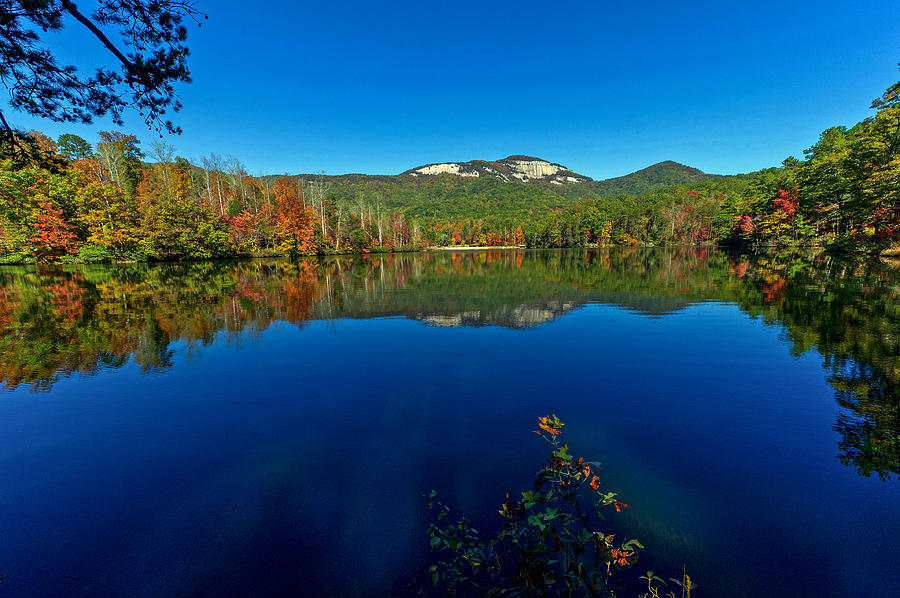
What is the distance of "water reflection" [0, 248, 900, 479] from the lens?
8.40 meters

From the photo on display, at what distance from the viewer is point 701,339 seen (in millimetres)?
11984

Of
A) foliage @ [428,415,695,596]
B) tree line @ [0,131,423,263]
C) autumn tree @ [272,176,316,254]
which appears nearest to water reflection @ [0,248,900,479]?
foliage @ [428,415,695,596]

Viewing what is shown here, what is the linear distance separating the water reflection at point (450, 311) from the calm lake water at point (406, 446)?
0.14 m

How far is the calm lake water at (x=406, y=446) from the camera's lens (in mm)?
3766

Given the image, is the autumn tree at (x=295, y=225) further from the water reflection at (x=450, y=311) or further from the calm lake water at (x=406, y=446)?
the calm lake water at (x=406, y=446)

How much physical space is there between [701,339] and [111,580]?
49.3 ft

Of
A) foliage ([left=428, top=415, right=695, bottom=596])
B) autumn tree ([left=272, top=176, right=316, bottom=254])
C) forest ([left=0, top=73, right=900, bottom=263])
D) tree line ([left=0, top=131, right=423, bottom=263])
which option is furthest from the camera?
autumn tree ([left=272, top=176, right=316, bottom=254])

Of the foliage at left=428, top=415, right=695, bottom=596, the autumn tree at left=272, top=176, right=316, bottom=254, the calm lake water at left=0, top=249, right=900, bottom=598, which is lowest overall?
the calm lake water at left=0, top=249, right=900, bottom=598

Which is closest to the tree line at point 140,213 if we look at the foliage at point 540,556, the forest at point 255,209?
the forest at point 255,209

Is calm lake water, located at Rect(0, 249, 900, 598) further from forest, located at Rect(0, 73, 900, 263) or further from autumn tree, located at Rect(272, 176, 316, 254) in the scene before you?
autumn tree, located at Rect(272, 176, 316, 254)

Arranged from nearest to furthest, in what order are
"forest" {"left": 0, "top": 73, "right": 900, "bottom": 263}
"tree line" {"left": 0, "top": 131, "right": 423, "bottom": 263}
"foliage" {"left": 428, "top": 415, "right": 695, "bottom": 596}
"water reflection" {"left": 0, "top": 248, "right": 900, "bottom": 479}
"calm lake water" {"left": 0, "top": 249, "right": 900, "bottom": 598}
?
"foliage" {"left": 428, "top": 415, "right": 695, "bottom": 596}, "calm lake water" {"left": 0, "top": 249, "right": 900, "bottom": 598}, "water reflection" {"left": 0, "top": 248, "right": 900, "bottom": 479}, "forest" {"left": 0, "top": 73, "right": 900, "bottom": 263}, "tree line" {"left": 0, "top": 131, "right": 423, "bottom": 263}

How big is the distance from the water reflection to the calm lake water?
0.14 m

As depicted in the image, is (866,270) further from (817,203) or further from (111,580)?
(111,580)

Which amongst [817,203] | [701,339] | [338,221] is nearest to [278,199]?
[338,221]
